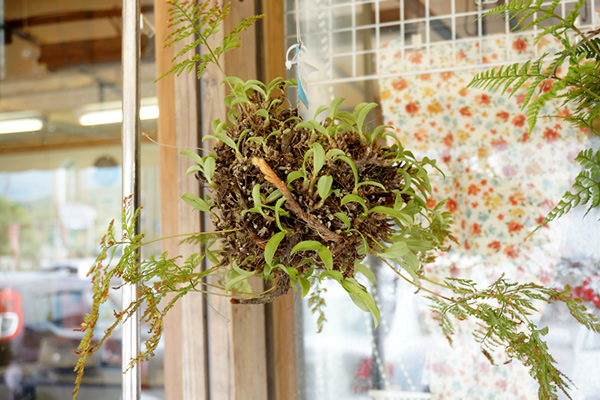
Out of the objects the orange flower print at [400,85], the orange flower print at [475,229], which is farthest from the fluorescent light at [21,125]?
the orange flower print at [475,229]

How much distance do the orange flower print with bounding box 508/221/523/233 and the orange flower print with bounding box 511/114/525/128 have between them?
259 mm

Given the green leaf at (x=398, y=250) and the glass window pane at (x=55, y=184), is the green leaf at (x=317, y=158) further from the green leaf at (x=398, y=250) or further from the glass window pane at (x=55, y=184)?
the glass window pane at (x=55, y=184)

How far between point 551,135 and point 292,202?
94cm

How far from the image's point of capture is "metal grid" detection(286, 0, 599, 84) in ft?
4.56

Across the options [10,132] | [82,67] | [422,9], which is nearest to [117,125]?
[82,67]

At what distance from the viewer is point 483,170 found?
1.41 m

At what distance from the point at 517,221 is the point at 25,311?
2301 mm

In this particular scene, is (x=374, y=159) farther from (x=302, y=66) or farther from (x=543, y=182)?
(x=543, y=182)

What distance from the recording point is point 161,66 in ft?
4.49

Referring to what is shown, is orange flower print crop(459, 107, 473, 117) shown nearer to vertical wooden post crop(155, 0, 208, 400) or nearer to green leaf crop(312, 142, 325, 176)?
vertical wooden post crop(155, 0, 208, 400)

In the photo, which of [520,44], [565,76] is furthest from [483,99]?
[565,76]

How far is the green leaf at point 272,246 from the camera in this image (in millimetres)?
691

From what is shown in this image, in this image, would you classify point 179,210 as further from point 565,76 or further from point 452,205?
point 565,76

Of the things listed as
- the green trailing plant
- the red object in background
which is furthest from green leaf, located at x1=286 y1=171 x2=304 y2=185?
the red object in background
